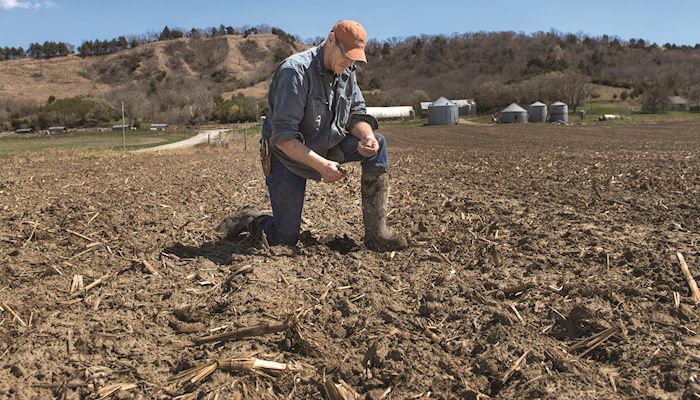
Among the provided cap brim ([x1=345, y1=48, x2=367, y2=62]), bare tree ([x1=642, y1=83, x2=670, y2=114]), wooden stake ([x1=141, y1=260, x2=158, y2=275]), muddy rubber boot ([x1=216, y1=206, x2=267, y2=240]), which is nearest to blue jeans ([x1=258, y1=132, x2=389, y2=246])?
muddy rubber boot ([x1=216, y1=206, x2=267, y2=240])

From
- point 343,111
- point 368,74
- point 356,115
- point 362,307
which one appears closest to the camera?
point 362,307

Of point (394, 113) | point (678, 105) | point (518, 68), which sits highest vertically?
point (518, 68)

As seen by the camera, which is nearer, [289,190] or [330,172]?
[330,172]

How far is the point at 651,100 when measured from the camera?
6656 centimetres

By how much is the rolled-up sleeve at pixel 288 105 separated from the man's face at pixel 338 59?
0.78 ft

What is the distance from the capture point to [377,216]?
14.0ft

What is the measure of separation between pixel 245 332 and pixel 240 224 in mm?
2020

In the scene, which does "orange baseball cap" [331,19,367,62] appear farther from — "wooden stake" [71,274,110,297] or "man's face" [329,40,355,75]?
"wooden stake" [71,274,110,297]

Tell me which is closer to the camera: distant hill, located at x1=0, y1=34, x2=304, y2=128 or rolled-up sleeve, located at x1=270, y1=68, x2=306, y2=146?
rolled-up sleeve, located at x1=270, y1=68, x2=306, y2=146

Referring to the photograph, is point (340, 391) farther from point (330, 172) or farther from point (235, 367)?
point (330, 172)

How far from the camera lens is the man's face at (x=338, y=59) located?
3734 mm

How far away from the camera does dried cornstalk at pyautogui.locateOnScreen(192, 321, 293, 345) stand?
8.67ft

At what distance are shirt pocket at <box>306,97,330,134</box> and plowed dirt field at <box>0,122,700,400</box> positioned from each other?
919 mm

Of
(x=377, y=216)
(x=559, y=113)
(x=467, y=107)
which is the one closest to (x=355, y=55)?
(x=377, y=216)
